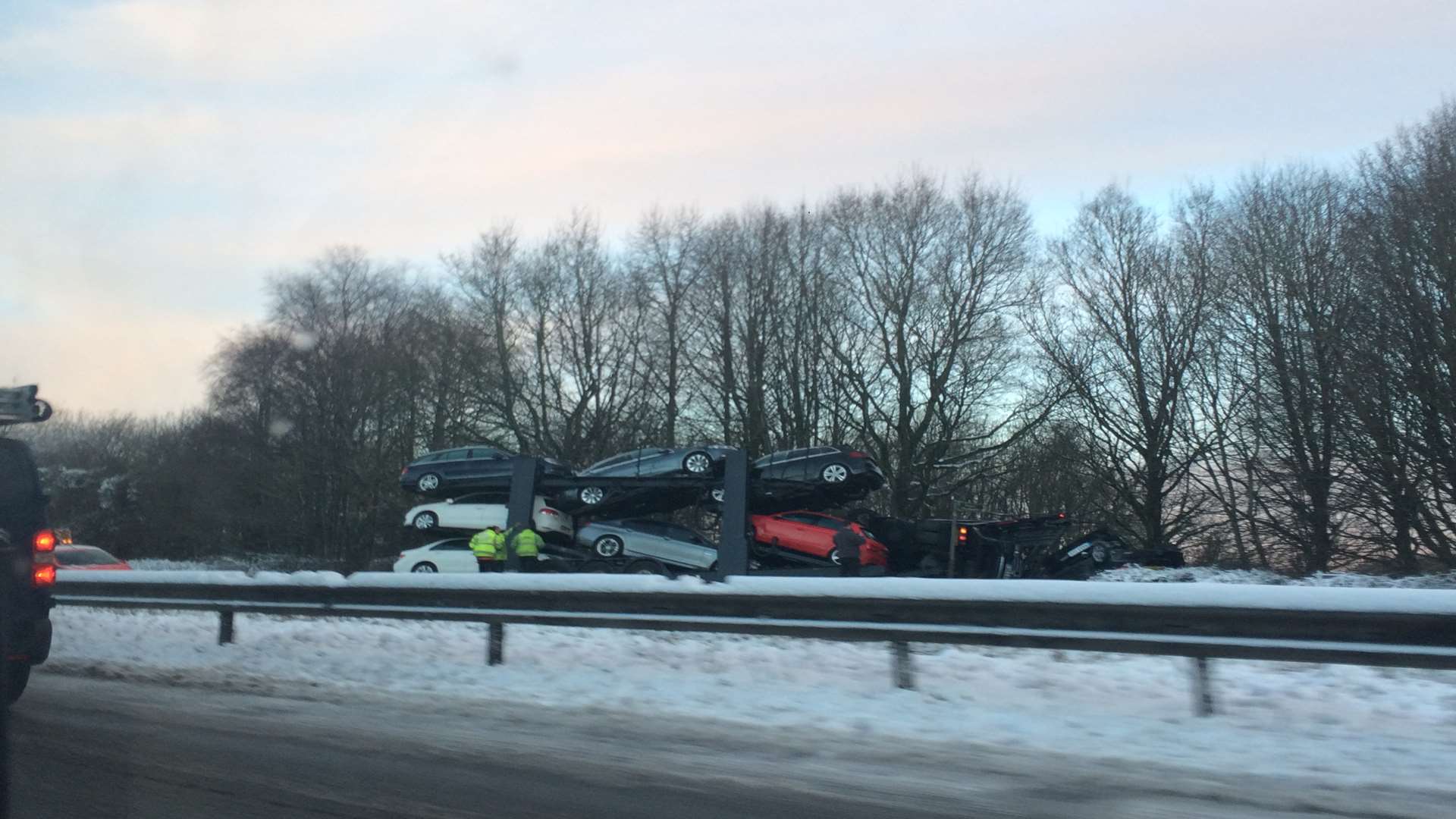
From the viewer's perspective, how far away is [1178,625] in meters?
7.55

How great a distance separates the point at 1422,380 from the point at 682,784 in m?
25.7

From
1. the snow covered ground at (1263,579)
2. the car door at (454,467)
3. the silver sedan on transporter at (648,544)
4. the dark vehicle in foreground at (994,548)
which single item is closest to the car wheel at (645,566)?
the silver sedan on transporter at (648,544)

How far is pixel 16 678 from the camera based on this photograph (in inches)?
321

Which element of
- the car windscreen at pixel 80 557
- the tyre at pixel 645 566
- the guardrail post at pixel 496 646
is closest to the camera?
the guardrail post at pixel 496 646

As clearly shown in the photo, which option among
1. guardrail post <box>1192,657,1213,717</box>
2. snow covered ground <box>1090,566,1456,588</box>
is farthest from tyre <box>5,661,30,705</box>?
snow covered ground <box>1090,566,1456,588</box>

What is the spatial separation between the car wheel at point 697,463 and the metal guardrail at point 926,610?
9927mm

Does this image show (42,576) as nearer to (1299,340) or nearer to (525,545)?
(525,545)

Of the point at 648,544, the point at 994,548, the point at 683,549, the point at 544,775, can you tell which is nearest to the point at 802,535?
the point at 683,549

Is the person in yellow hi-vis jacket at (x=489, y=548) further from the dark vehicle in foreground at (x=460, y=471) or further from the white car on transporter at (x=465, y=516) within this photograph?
the dark vehicle in foreground at (x=460, y=471)

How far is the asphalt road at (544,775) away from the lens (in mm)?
5480

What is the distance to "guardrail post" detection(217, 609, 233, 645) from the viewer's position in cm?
1229

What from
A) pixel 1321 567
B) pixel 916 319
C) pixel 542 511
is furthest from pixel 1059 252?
pixel 542 511

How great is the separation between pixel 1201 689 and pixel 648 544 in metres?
14.8

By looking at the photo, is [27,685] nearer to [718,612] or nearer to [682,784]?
[718,612]
